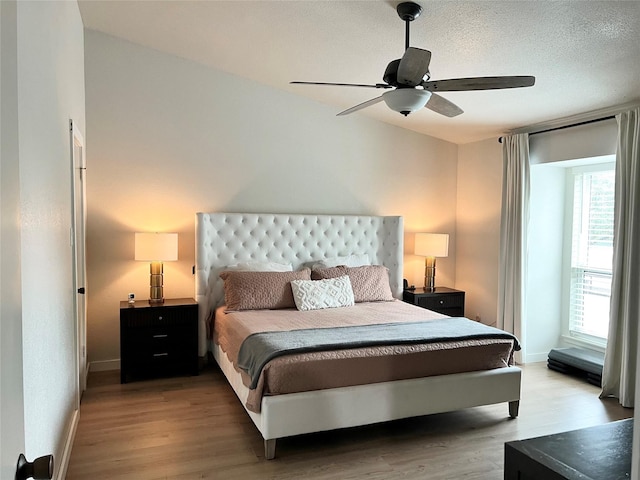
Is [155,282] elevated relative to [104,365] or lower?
elevated

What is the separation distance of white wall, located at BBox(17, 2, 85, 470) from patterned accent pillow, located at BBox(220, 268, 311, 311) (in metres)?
1.43

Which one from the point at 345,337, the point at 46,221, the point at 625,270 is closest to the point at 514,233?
the point at 625,270

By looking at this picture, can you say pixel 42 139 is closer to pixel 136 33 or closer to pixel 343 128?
pixel 136 33

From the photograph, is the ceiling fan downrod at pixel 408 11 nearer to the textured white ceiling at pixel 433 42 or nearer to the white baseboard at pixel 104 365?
the textured white ceiling at pixel 433 42

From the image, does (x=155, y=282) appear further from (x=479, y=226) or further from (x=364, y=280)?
(x=479, y=226)

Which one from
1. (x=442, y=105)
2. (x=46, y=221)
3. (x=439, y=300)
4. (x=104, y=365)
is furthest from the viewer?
(x=439, y=300)

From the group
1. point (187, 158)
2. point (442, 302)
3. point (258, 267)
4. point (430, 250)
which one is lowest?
point (442, 302)

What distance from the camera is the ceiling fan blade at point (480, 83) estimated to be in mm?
2682

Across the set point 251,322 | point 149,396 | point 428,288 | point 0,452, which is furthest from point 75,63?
point 428,288

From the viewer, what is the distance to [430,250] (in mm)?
5480

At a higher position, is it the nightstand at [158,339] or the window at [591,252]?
the window at [591,252]

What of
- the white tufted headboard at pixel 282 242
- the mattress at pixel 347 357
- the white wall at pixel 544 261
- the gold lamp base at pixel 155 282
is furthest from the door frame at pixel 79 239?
the white wall at pixel 544 261

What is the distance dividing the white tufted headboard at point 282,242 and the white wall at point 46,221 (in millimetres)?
1543

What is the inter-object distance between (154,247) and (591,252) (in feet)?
14.1
